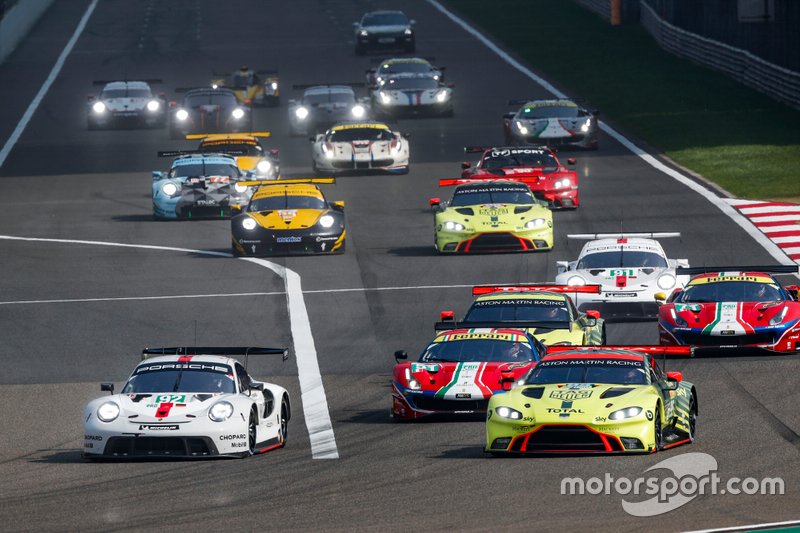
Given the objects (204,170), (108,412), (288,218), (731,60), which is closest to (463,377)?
(108,412)

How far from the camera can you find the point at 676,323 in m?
25.8

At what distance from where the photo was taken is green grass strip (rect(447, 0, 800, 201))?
46906mm

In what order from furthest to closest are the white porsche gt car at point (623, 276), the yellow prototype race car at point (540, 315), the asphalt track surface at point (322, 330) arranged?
1. the white porsche gt car at point (623, 276)
2. the yellow prototype race car at point (540, 315)
3. the asphalt track surface at point (322, 330)

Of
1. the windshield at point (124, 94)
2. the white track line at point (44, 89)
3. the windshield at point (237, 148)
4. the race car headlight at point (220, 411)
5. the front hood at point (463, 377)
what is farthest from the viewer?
the windshield at point (124, 94)

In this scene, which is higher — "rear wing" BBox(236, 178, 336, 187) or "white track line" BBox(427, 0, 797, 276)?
"rear wing" BBox(236, 178, 336, 187)

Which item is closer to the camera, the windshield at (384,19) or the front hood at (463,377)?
the front hood at (463,377)

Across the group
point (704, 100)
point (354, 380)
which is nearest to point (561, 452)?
point (354, 380)

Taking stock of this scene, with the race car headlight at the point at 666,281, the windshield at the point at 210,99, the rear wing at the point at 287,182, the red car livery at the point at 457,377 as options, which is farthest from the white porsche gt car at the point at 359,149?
the red car livery at the point at 457,377

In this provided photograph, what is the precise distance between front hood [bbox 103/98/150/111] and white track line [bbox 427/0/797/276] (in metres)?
14.5

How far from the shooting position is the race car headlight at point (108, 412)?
1902 cm

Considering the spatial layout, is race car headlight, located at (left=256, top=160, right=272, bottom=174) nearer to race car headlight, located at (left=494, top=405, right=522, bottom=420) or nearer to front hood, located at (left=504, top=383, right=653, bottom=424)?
front hood, located at (left=504, top=383, right=653, bottom=424)

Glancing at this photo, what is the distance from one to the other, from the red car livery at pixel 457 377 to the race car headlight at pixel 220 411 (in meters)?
2.81

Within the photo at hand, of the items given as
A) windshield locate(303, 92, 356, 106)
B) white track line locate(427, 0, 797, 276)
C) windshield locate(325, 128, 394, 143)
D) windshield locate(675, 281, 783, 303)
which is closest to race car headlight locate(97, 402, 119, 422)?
windshield locate(675, 281, 783, 303)

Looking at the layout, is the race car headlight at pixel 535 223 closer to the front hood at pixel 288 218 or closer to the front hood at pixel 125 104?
the front hood at pixel 288 218
